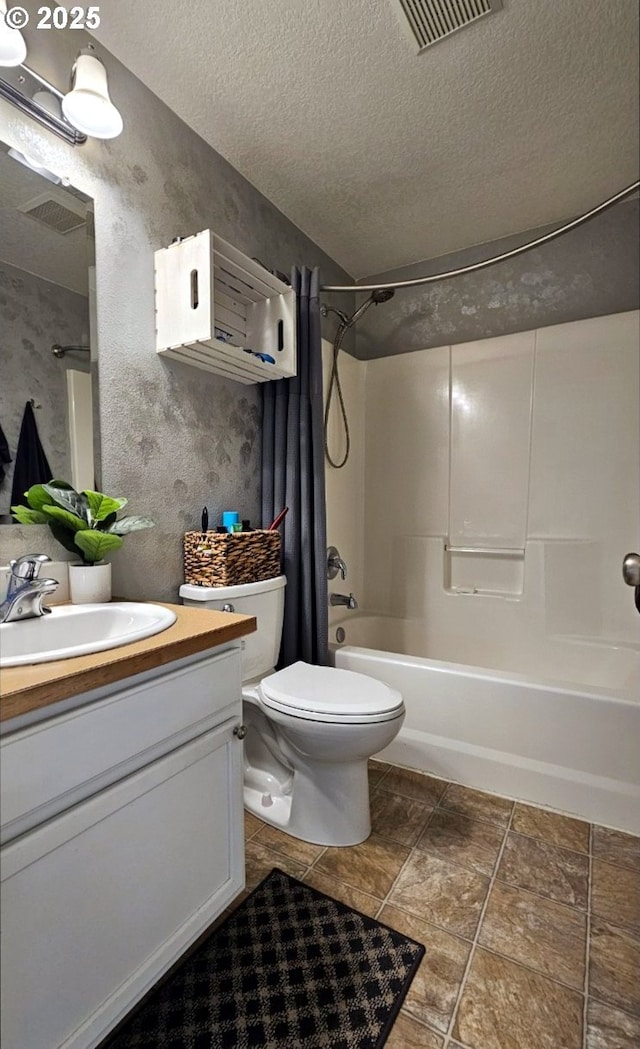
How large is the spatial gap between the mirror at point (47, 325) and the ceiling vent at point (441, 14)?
1008mm

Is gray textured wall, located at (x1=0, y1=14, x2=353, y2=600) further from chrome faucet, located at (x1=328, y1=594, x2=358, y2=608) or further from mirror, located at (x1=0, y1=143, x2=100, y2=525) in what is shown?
chrome faucet, located at (x1=328, y1=594, x2=358, y2=608)

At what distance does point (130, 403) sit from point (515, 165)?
1717mm

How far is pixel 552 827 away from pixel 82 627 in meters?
1.54

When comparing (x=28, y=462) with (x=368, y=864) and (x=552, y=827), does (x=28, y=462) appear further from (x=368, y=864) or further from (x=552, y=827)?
(x=552, y=827)

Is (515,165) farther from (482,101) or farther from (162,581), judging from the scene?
(162,581)

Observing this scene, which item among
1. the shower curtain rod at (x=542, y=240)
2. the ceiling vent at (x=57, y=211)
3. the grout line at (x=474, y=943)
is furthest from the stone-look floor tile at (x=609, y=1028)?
the ceiling vent at (x=57, y=211)

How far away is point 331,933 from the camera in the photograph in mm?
1118

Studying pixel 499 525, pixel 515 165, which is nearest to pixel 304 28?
pixel 515 165

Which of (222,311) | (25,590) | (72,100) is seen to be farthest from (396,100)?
(25,590)

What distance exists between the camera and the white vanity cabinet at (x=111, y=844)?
0.67m

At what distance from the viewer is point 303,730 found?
4.31 ft

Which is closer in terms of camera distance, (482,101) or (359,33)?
(359,33)

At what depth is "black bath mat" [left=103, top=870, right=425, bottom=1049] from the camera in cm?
90

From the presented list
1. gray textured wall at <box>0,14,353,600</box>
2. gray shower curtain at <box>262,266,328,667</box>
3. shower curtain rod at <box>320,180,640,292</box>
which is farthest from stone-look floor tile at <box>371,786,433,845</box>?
shower curtain rod at <box>320,180,640,292</box>
